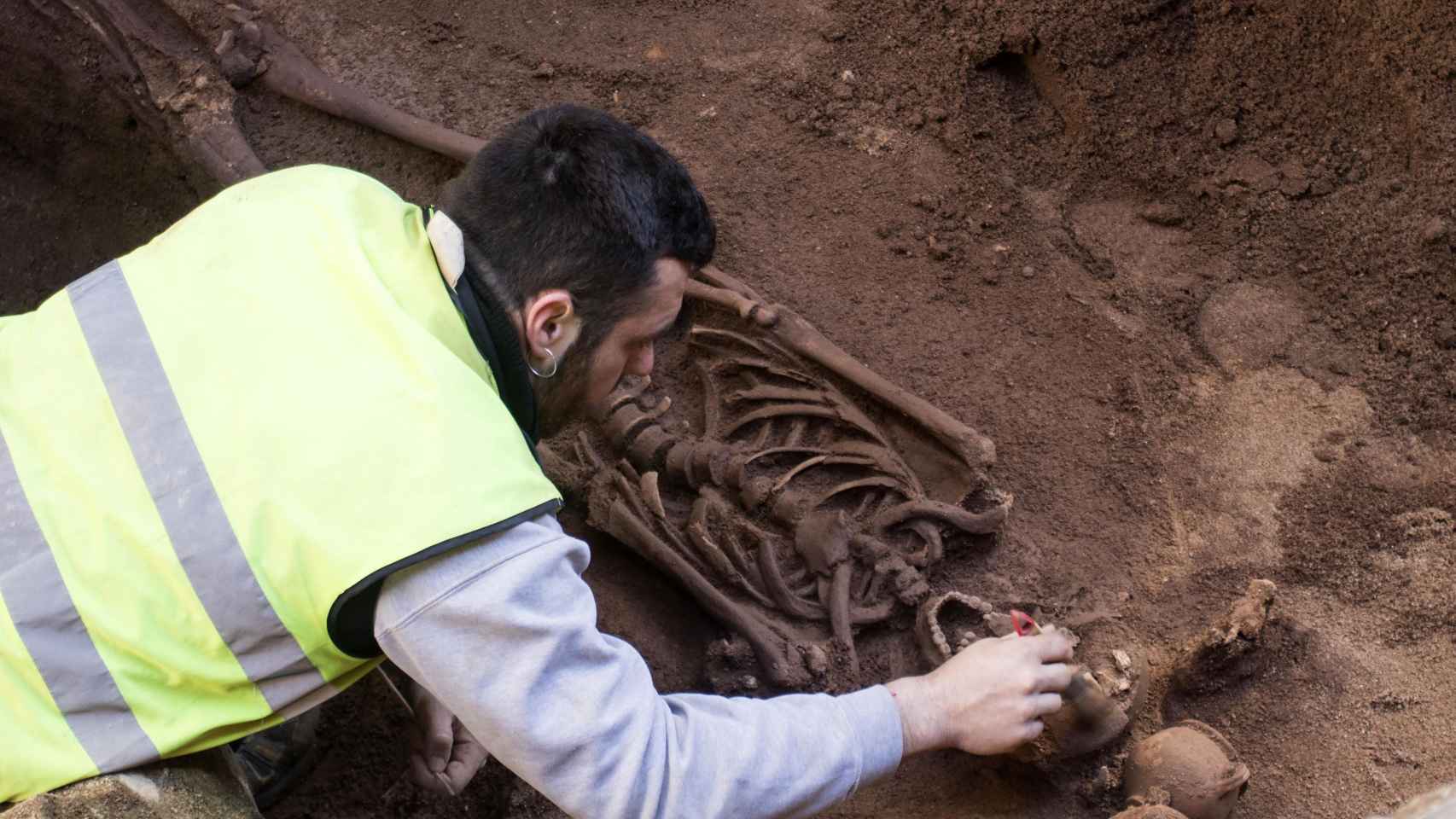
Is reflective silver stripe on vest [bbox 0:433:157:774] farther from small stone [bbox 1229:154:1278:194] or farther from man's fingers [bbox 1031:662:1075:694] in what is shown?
small stone [bbox 1229:154:1278:194]

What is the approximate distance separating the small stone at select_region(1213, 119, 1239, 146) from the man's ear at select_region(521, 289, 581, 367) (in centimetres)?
228

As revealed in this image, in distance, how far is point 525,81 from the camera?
169 inches

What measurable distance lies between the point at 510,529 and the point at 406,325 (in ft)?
1.29


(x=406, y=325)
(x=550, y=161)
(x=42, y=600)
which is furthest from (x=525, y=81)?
(x=42, y=600)

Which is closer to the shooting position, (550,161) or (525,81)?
(550,161)

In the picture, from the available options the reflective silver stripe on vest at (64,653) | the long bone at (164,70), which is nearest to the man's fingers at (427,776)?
the reflective silver stripe on vest at (64,653)

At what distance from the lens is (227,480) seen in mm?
1970

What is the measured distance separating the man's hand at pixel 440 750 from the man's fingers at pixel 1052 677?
1.34 meters

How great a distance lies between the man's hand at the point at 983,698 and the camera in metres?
2.30

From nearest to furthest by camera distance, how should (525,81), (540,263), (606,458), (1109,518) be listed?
(540,263) < (1109,518) < (606,458) < (525,81)

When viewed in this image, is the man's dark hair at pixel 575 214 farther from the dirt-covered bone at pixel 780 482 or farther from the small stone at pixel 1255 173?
the small stone at pixel 1255 173

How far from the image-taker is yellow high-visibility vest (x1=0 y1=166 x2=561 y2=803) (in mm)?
1926

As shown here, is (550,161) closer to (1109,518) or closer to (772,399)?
(772,399)

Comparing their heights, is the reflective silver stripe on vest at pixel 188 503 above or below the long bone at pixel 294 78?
below
